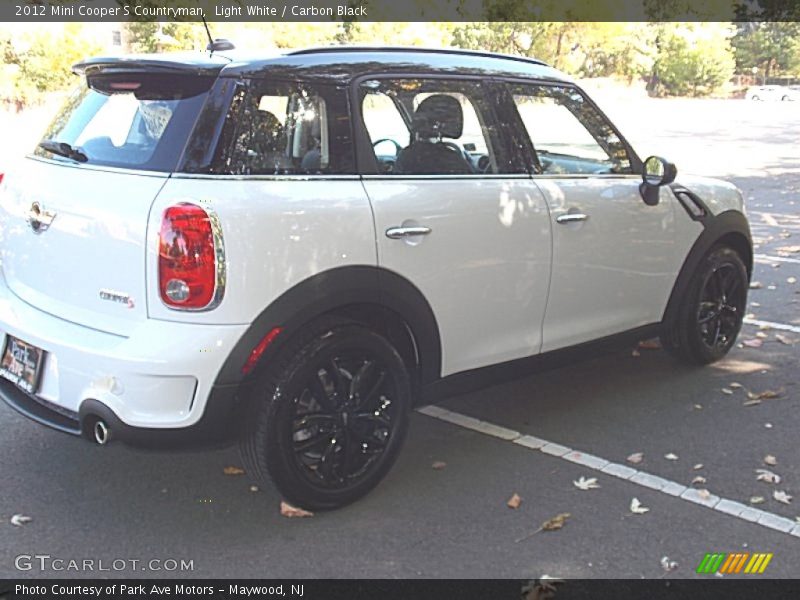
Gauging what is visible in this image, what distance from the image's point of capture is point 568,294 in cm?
417

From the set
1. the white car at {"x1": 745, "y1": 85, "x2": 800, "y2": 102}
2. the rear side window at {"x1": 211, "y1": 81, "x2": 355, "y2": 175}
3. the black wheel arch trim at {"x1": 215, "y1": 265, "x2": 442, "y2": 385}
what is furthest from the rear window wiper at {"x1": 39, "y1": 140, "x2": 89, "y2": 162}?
the white car at {"x1": 745, "y1": 85, "x2": 800, "y2": 102}

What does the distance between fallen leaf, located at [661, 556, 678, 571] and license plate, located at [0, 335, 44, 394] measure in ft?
7.99

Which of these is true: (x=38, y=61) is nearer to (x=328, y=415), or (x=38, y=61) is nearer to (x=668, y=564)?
(x=328, y=415)

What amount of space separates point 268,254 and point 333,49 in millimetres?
1043

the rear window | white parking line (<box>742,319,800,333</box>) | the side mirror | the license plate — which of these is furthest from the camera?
white parking line (<box>742,319,800,333</box>)

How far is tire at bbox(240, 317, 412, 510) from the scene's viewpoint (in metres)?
3.17

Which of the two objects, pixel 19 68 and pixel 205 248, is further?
pixel 19 68

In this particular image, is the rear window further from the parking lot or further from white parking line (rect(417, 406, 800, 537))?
white parking line (rect(417, 406, 800, 537))

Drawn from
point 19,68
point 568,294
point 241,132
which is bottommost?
point 568,294

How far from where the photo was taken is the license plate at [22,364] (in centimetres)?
330

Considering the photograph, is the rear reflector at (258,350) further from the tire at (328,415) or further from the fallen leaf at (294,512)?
the fallen leaf at (294,512)

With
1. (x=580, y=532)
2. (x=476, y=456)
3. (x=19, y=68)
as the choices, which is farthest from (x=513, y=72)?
(x=19, y=68)

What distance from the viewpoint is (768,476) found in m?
3.79

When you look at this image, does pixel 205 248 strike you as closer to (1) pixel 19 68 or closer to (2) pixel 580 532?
(2) pixel 580 532
